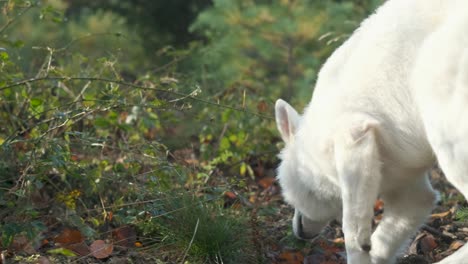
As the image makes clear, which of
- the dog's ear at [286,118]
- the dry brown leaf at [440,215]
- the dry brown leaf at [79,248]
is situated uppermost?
the dog's ear at [286,118]

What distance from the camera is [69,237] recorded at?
5445mm

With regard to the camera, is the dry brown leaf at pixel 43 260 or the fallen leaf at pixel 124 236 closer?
the dry brown leaf at pixel 43 260

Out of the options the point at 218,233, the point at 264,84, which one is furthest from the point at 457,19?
the point at 264,84

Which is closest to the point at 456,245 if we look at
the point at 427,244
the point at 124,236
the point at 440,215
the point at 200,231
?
the point at 427,244

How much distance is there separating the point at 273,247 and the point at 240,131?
1.69m

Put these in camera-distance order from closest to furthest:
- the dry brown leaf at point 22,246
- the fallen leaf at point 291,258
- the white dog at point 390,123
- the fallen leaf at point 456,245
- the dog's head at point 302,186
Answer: the white dog at point 390,123 < the dry brown leaf at point 22,246 < the dog's head at point 302,186 < the fallen leaf at point 291,258 < the fallen leaf at point 456,245

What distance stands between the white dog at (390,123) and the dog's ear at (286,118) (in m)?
0.09

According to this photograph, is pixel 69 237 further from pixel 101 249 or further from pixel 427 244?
pixel 427 244

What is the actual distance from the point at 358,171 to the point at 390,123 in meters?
0.32

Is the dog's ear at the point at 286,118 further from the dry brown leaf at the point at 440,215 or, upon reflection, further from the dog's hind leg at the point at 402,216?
the dry brown leaf at the point at 440,215

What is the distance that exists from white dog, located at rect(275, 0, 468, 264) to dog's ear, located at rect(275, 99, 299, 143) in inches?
3.5

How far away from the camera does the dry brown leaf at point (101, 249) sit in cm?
516

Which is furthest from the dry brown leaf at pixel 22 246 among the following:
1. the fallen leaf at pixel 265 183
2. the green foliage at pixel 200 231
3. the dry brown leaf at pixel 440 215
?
the dry brown leaf at pixel 440 215

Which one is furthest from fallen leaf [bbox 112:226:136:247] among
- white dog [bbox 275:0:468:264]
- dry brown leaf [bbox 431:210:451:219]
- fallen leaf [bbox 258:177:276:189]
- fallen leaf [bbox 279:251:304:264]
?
dry brown leaf [bbox 431:210:451:219]
